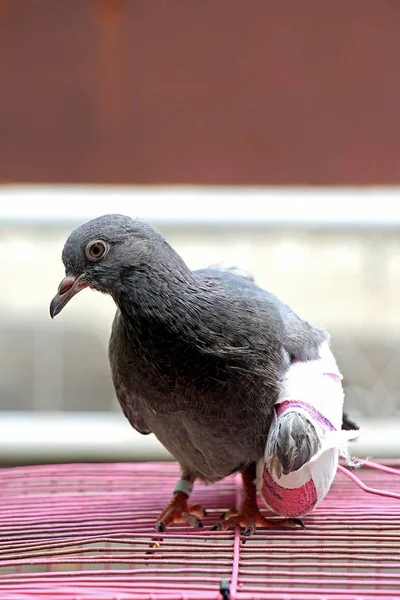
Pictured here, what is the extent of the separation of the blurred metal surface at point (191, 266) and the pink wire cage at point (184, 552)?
0.61 metres

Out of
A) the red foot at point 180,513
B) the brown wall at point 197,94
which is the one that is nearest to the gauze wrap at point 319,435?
the red foot at point 180,513

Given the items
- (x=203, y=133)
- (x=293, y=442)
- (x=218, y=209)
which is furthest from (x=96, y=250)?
(x=203, y=133)

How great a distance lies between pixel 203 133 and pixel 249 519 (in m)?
1.62

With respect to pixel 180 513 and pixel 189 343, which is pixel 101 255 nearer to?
pixel 189 343

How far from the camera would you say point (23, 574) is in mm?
1140

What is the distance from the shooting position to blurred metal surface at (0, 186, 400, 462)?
7.16 ft

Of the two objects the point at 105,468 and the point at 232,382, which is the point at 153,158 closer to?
the point at 105,468

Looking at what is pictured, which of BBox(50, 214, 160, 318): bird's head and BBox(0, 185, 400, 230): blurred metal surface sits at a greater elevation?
BBox(0, 185, 400, 230): blurred metal surface

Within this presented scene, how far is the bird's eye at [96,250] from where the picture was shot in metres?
1.12

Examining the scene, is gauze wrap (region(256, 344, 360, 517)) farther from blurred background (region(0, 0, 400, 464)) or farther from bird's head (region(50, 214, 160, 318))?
blurred background (region(0, 0, 400, 464))

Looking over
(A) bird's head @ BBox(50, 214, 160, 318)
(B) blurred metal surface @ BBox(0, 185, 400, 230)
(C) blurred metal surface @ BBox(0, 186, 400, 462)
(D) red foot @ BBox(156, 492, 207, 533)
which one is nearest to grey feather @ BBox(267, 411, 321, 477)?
(D) red foot @ BBox(156, 492, 207, 533)

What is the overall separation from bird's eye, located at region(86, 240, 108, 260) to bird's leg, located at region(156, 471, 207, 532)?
20.5 inches

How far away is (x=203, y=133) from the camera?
8.46 ft

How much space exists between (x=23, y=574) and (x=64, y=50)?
1955 mm
